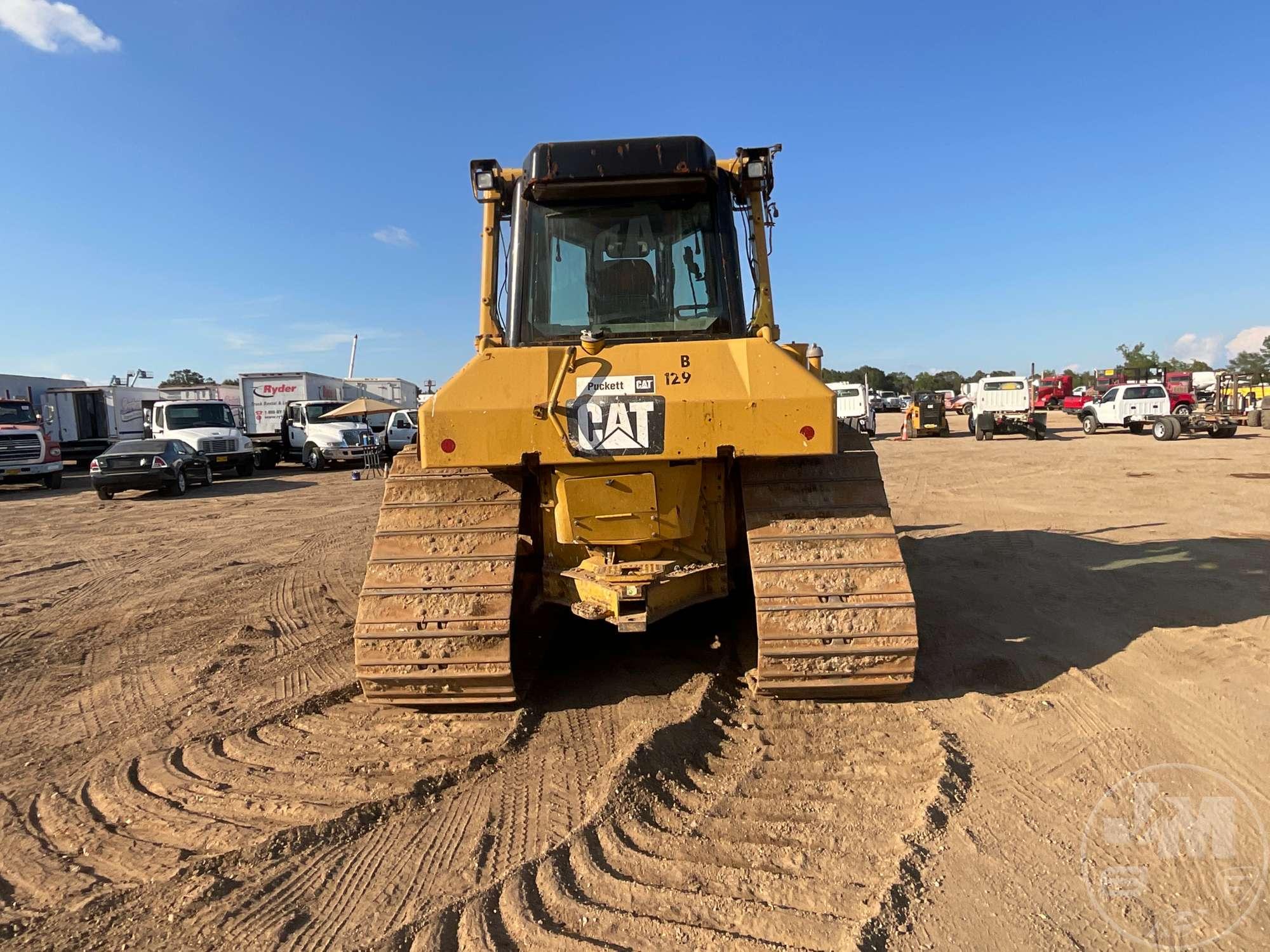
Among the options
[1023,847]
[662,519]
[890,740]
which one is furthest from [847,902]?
[662,519]

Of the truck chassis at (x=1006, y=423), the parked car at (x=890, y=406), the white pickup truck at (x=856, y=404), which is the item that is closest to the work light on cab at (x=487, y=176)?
the white pickup truck at (x=856, y=404)

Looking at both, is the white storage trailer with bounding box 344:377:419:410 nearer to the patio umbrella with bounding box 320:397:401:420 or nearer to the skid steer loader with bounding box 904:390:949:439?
the patio umbrella with bounding box 320:397:401:420

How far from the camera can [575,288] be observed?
14.0 feet

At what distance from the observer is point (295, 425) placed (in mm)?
24062

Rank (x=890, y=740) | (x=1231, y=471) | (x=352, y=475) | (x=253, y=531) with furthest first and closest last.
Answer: (x=352, y=475)
(x=1231, y=471)
(x=253, y=531)
(x=890, y=740)

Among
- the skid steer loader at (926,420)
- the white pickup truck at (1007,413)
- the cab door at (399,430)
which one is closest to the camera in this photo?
the cab door at (399,430)

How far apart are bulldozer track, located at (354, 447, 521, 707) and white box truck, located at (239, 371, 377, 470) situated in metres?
19.7

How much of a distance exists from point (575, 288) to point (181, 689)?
325cm

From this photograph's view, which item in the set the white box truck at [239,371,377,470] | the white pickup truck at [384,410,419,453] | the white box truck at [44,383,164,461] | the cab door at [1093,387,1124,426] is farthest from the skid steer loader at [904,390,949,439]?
the white box truck at [44,383,164,461]

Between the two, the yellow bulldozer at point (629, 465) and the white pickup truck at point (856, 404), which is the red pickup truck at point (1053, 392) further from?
the yellow bulldozer at point (629, 465)

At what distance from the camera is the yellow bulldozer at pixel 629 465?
136 inches

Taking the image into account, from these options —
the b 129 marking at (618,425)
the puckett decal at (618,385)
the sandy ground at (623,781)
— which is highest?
the puckett decal at (618,385)

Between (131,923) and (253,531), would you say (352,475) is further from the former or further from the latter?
(131,923)

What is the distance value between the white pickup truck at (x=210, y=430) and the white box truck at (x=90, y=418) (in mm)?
6494
